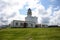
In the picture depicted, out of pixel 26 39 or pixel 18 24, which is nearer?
pixel 26 39

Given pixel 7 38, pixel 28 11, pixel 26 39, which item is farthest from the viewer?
pixel 28 11

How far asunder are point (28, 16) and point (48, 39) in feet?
211

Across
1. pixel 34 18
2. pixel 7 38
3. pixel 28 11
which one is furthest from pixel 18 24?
pixel 7 38

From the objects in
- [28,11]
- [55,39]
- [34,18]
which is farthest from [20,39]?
[34,18]

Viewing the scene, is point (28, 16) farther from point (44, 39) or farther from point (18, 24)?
point (44, 39)

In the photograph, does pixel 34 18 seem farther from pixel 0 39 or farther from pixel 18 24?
pixel 0 39

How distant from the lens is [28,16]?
101m

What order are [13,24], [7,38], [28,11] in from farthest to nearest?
[28,11]
[13,24]
[7,38]

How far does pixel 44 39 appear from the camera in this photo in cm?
3694

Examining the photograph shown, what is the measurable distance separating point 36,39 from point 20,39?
382 centimetres

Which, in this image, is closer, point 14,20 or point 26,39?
point 26,39

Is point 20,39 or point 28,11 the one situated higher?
point 28,11

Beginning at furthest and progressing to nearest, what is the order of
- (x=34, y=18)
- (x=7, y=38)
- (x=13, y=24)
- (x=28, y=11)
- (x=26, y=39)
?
(x=34, y=18)
(x=28, y=11)
(x=13, y=24)
(x=7, y=38)
(x=26, y=39)

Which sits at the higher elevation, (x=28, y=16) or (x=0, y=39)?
(x=28, y=16)
